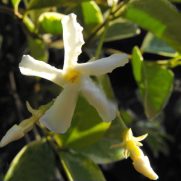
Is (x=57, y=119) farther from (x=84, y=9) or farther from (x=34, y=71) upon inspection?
(x=84, y=9)

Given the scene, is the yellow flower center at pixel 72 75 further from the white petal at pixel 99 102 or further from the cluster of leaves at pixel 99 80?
the cluster of leaves at pixel 99 80

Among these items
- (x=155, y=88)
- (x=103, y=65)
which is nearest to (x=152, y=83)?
(x=155, y=88)

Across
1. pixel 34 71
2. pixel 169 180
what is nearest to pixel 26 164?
pixel 34 71

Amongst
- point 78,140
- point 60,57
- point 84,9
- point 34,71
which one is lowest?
point 60,57

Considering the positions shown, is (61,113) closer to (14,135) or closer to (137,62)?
(14,135)

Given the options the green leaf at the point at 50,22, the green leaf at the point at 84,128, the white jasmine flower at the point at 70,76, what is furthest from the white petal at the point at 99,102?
the green leaf at the point at 50,22
